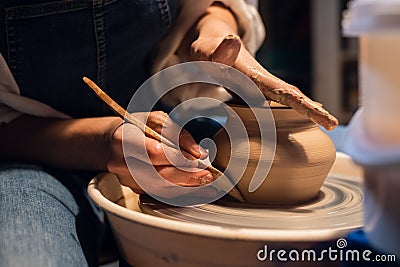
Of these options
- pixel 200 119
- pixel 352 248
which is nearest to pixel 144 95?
pixel 200 119

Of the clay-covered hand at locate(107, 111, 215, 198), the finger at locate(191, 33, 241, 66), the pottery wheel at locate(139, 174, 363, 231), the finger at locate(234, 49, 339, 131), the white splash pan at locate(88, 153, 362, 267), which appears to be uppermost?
the finger at locate(191, 33, 241, 66)


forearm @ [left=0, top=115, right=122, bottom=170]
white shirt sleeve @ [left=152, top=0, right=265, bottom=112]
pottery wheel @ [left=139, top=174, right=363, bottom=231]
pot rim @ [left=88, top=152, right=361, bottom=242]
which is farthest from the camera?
white shirt sleeve @ [left=152, top=0, right=265, bottom=112]

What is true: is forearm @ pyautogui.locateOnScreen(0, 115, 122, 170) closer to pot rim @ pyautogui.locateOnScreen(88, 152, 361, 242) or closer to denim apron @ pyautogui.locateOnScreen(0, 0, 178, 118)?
denim apron @ pyautogui.locateOnScreen(0, 0, 178, 118)

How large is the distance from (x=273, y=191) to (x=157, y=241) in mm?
194

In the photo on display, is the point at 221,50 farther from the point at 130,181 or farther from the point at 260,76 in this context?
the point at 130,181

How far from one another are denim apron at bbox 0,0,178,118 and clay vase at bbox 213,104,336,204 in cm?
27

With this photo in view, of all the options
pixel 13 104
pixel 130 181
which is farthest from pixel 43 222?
pixel 13 104

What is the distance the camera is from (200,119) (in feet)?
3.40

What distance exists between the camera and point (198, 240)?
23.4 inches

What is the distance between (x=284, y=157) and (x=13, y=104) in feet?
1.50

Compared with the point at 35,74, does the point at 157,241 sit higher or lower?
lower

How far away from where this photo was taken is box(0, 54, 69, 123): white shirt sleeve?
33.3 inches

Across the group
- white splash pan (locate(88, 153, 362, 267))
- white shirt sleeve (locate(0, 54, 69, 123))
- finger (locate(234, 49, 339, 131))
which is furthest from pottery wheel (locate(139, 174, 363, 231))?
white shirt sleeve (locate(0, 54, 69, 123))

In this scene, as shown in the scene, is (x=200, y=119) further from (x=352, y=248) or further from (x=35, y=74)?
(x=352, y=248)
